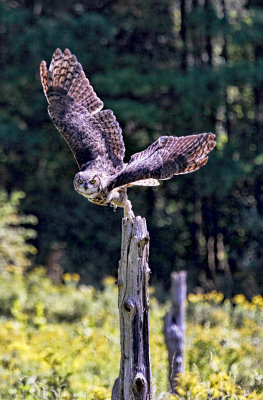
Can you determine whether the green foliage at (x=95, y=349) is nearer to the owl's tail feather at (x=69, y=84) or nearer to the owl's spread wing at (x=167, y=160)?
the owl's spread wing at (x=167, y=160)

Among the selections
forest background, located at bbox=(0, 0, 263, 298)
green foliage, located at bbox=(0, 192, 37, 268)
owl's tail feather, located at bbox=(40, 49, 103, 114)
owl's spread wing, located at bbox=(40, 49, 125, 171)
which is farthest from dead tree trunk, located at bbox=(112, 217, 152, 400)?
forest background, located at bbox=(0, 0, 263, 298)

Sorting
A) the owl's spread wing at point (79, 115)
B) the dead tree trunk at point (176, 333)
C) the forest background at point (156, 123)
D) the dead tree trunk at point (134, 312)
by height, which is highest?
the forest background at point (156, 123)

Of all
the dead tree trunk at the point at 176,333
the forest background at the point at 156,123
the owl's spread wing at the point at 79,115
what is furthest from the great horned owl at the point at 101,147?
the forest background at the point at 156,123

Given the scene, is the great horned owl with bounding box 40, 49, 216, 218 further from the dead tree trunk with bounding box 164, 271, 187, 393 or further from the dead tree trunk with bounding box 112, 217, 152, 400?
the dead tree trunk with bounding box 164, 271, 187, 393

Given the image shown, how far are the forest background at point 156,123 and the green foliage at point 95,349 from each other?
189 cm

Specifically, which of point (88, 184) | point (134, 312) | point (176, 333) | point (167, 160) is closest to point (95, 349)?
point (176, 333)

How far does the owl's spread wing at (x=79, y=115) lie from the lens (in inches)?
198

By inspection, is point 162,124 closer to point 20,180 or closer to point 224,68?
point 224,68

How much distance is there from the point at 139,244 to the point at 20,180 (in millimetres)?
9198

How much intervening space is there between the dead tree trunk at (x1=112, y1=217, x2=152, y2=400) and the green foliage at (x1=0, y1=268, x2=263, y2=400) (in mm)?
565

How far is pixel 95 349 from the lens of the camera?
7098 mm

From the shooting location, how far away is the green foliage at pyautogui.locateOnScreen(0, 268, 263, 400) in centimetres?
562

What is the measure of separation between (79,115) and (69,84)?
0.73 ft

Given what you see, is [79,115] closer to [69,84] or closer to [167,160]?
[69,84]
